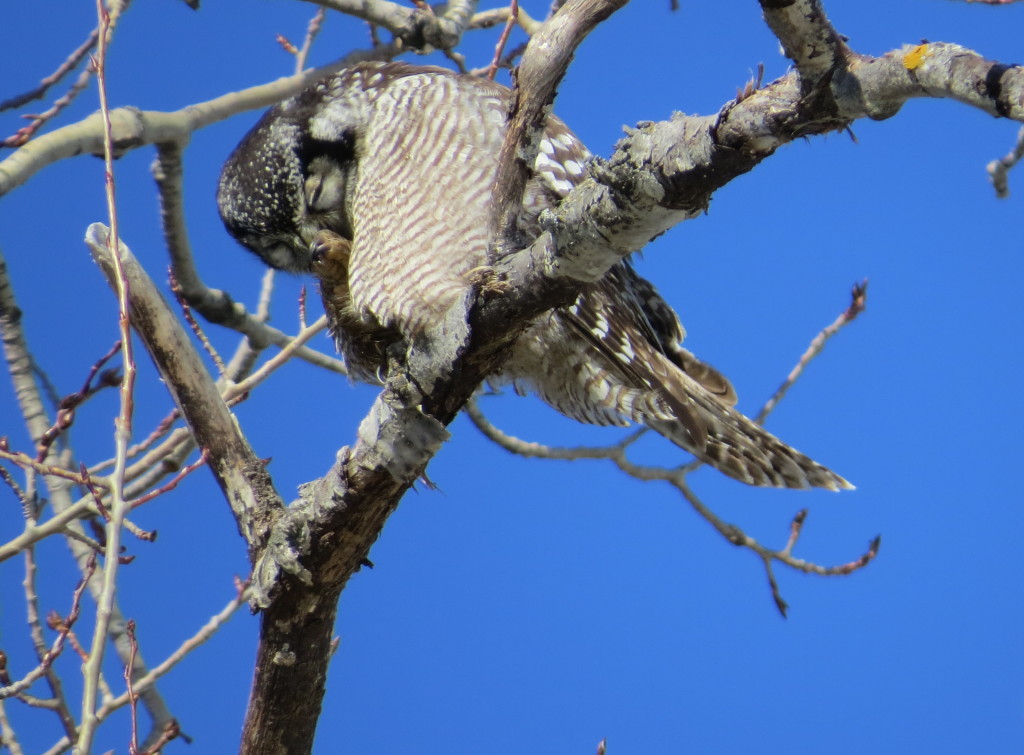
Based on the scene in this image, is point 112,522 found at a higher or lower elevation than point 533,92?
lower

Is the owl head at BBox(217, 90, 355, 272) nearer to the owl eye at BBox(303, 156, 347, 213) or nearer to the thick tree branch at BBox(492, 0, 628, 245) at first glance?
the owl eye at BBox(303, 156, 347, 213)

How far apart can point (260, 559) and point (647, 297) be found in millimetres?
1584

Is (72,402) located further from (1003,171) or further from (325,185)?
(1003,171)

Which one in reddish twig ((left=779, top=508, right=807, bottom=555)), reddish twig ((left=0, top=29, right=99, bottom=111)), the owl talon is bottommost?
the owl talon

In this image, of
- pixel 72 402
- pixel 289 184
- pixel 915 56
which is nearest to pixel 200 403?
pixel 72 402

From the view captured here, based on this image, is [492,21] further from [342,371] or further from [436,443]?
[436,443]

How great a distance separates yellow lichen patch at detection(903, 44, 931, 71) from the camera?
4.01ft

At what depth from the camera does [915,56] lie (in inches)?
48.4

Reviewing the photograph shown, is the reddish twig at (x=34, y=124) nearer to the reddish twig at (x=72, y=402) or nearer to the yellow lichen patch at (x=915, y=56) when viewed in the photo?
the reddish twig at (x=72, y=402)

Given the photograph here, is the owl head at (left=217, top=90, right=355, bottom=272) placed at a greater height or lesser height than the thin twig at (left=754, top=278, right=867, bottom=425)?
lesser

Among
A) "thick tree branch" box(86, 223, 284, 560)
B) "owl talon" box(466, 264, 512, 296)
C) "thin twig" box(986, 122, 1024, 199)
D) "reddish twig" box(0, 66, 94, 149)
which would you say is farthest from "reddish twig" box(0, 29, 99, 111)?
"thin twig" box(986, 122, 1024, 199)

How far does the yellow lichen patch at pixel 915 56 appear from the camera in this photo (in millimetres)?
1222

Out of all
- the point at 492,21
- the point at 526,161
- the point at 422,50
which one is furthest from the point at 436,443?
the point at 492,21

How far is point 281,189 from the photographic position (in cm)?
339
